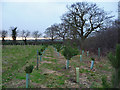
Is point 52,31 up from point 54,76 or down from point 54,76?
up

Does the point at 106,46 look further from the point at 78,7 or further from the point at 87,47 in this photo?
the point at 78,7

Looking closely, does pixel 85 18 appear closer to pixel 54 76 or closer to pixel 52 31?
pixel 54 76

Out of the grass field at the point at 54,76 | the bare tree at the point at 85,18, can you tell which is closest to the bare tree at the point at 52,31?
the bare tree at the point at 85,18

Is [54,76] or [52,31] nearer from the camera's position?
[54,76]

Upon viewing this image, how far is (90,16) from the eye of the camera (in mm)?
21609

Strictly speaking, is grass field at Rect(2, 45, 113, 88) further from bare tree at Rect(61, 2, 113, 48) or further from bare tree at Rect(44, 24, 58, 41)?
bare tree at Rect(44, 24, 58, 41)

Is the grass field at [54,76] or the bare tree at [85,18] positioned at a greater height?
the bare tree at [85,18]

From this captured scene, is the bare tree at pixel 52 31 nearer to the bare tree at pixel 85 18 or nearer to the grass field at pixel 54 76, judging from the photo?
the bare tree at pixel 85 18

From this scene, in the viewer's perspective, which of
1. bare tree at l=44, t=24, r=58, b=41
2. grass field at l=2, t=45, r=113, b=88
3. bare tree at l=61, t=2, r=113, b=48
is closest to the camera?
grass field at l=2, t=45, r=113, b=88

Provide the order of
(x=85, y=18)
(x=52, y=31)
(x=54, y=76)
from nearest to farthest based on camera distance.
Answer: (x=54, y=76), (x=85, y=18), (x=52, y=31)

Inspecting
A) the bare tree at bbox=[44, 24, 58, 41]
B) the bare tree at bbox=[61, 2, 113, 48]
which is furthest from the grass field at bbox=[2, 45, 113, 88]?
the bare tree at bbox=[44, 24, 58, 41]

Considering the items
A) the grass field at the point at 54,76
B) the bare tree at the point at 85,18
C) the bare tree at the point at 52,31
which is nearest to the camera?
the grass field at the point at 54,76

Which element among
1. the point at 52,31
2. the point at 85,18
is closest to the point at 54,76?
the point at 85,18

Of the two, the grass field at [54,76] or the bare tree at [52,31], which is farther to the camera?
the bare tree at [52,31]
